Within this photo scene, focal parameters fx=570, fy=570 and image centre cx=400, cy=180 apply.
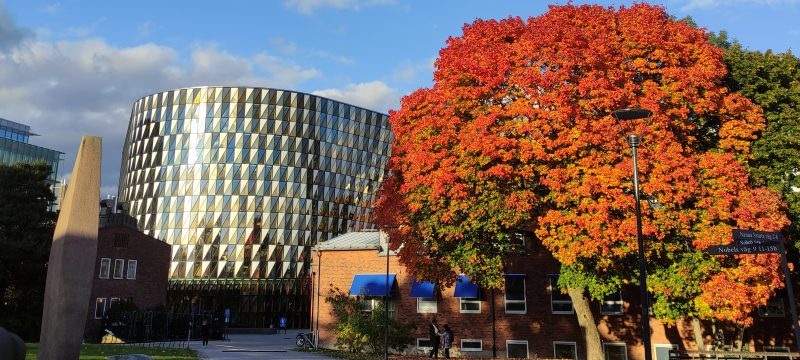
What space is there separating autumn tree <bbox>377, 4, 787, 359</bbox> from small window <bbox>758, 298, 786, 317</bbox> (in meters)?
8.36

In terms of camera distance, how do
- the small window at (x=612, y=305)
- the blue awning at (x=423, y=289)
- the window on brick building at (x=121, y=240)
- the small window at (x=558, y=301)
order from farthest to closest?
the window on brick building at (x=121, y=240) < the blue awning at (x=423, y=289) < the small window at (x=558, y=301) < the small window at (x=612, y=305)

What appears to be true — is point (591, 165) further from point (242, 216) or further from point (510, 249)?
point (242, 216)

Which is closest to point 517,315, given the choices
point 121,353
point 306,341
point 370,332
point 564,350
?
point 564,350

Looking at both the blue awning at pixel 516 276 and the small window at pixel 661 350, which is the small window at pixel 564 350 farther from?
the small window at pixel 661 350

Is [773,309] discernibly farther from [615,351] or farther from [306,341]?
[306,341]

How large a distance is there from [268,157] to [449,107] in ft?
229

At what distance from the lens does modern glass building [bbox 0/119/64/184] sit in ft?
321

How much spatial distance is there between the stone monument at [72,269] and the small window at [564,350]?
23.1m

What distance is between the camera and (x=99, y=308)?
4416 centimetres

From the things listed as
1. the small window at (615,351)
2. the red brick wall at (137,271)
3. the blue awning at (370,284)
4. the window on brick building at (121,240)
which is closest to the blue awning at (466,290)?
the blue awning at (370,284)

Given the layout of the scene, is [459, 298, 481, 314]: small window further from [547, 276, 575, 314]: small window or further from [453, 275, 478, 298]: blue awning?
[547, 276, 575, 314]: small window

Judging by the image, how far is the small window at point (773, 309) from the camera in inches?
1065

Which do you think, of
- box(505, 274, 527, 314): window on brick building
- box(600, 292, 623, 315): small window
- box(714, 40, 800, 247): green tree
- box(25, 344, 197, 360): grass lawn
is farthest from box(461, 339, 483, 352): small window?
box(714, 40, 800, 247): green tree

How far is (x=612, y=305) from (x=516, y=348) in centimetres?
552
